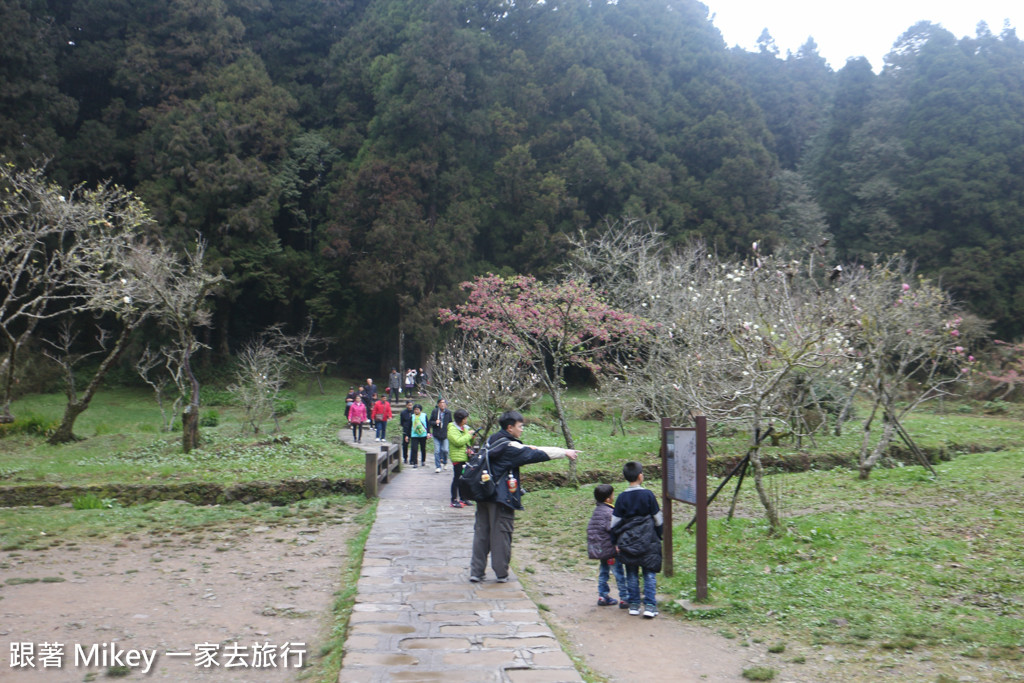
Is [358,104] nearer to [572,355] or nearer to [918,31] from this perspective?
[572,355]

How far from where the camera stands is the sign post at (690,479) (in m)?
5.94

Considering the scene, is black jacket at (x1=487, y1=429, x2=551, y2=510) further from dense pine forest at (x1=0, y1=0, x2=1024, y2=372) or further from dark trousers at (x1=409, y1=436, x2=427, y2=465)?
dense pine forest at (x1=0, y1=0, x2=1024, y2=372)

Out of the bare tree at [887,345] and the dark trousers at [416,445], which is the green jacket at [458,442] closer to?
the dark trousers at [416,445]

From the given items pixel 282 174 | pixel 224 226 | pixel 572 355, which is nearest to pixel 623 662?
pixel 572 355

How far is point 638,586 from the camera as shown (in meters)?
5.82

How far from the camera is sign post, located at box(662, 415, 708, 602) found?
19.5 feet

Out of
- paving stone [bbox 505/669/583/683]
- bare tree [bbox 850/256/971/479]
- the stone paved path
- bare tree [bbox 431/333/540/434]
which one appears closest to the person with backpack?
the stone paved path

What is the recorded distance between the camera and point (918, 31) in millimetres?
38500

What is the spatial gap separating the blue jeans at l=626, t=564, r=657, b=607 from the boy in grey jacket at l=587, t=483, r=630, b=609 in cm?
5

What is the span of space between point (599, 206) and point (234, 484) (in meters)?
25.9

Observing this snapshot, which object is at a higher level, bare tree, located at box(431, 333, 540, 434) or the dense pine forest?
the dense pine forest

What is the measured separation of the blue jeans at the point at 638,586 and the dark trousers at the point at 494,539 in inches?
46.3

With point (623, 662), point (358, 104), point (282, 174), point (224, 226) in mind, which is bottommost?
point (623, 662)

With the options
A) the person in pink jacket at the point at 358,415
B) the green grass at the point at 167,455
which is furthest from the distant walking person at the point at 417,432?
the person in pink jacket at the point at 358,415
